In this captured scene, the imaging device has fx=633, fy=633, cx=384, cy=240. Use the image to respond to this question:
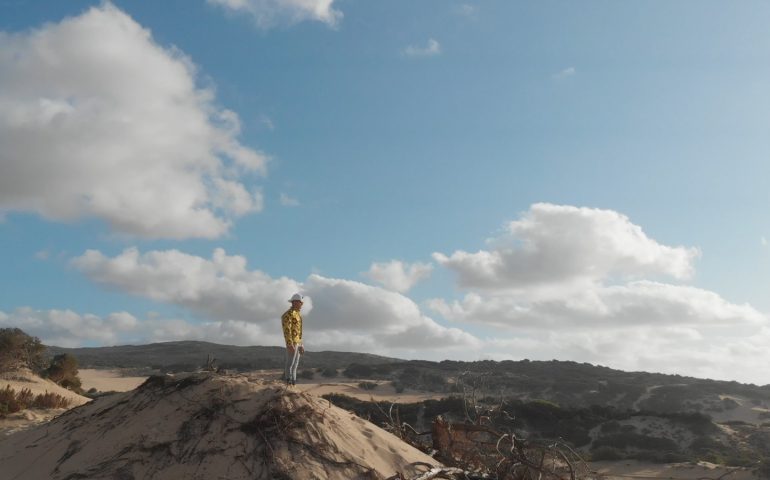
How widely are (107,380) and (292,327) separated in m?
29.2

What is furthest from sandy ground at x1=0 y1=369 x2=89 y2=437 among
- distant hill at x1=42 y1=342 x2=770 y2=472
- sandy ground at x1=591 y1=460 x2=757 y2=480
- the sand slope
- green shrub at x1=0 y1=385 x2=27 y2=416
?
sandy ground at x1=591 y1=460 x2=757 y2=480

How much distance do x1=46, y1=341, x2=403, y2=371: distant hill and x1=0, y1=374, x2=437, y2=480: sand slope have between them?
105 feet

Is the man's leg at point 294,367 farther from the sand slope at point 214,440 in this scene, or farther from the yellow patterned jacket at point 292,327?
the sand slope at point 214,440

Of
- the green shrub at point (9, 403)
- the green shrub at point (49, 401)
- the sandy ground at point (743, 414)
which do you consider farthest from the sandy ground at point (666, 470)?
the sandy ground at point (743, 414)

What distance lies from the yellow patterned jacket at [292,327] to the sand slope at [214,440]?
2.33 metres

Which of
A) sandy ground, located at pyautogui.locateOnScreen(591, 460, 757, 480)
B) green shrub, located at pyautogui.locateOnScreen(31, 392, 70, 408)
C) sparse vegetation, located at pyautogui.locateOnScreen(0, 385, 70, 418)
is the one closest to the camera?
sparse vegetation, located at pyautogui.locateOnScreen(0, 385, 70, 418)

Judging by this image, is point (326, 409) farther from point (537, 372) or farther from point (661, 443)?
point (537, 372)

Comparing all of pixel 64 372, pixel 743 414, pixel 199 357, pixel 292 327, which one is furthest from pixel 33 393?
pixel 199 357

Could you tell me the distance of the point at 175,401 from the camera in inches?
265

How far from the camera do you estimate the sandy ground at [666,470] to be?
1612cm

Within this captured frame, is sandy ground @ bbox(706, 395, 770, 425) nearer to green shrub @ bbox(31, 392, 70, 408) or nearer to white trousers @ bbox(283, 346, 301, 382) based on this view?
white trousers @ bbox(283, 346, 301, 382)

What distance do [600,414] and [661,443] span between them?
294cm

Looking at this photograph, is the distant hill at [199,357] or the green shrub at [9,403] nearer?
the green shrub at [9,403]

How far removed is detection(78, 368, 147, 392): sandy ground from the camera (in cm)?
3044
